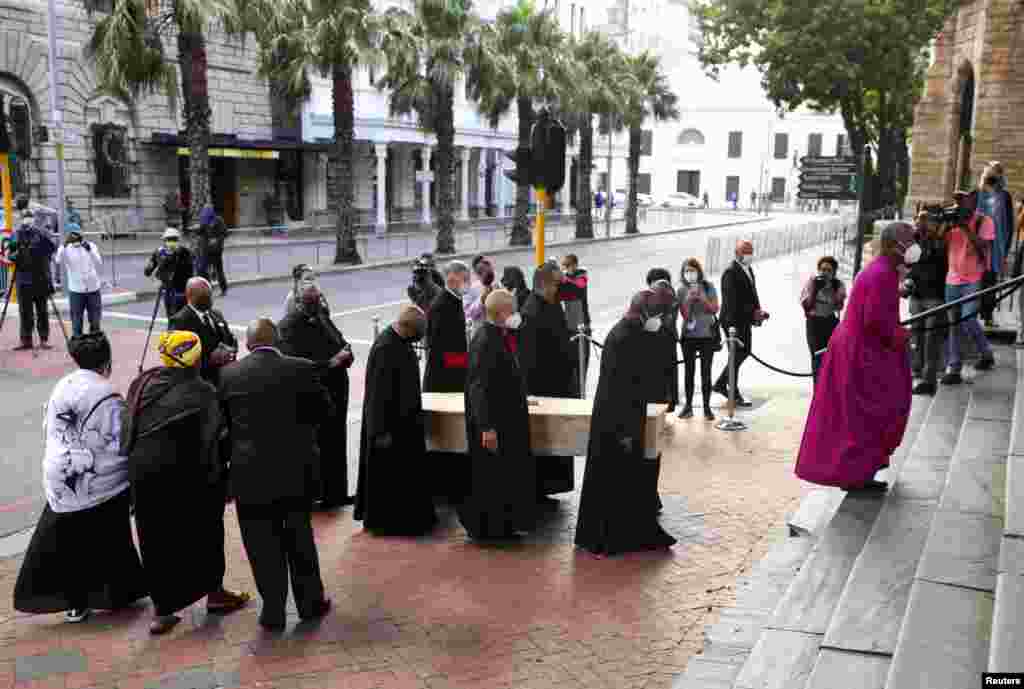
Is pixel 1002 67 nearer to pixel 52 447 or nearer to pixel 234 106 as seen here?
pixel 52 447

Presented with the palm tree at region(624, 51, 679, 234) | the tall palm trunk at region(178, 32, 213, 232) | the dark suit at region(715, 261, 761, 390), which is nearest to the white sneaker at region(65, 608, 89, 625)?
the dark suit at region(715, 261, 761, 390)

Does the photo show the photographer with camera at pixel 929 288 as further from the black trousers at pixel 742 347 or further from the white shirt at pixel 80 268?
the white shirt at pixel 80 268

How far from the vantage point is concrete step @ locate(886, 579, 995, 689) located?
442cm

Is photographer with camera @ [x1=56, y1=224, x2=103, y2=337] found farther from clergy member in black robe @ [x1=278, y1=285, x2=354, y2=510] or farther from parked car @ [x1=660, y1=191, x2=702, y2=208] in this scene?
parked car @ [x1=660, y1=191, x2=702, y2=208]

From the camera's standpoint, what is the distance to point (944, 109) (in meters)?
24.9

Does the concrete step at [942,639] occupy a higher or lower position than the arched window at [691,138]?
lower

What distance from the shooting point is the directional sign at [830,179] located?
1708 cm

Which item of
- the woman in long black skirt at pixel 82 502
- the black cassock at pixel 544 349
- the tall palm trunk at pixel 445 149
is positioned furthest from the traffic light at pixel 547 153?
the tall palm trunk at pixel 445 149

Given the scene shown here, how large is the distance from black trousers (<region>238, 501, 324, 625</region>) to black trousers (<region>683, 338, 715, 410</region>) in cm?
646

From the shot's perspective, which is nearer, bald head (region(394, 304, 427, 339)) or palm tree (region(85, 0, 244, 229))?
bald head (region(394, 304, 427, 339))

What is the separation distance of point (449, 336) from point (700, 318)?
376 cm

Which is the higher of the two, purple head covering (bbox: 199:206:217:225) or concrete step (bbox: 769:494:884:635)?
purple head covering (bbox: 199:206:217:225)

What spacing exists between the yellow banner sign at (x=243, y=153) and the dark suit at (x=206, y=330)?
28.1 m

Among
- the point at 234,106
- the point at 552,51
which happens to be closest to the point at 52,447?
the point at 552,51
